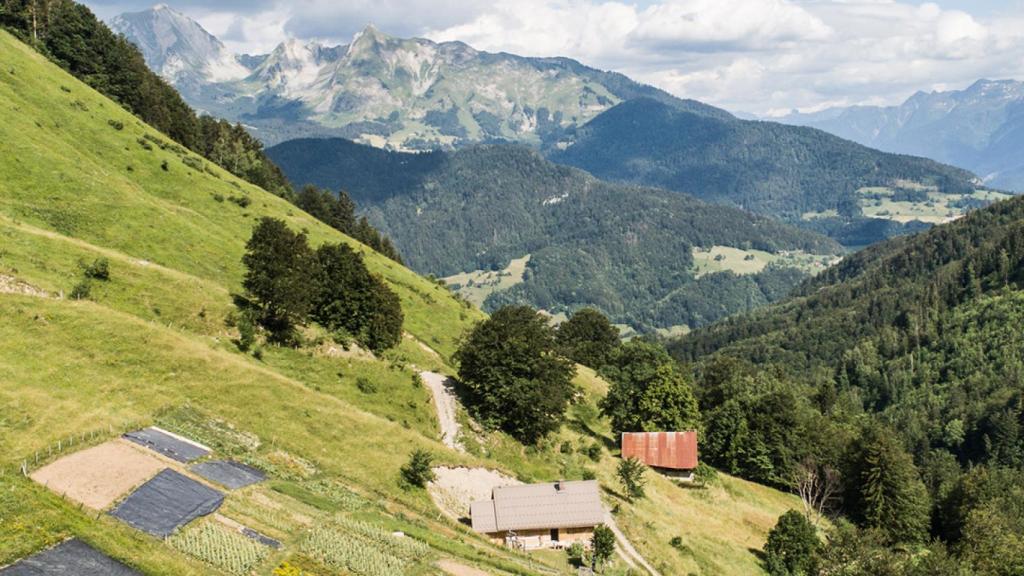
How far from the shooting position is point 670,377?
310ft

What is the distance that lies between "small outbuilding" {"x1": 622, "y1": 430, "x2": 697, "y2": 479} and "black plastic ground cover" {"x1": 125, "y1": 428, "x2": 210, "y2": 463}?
175ft

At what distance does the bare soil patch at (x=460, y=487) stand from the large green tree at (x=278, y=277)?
2210 centimetres

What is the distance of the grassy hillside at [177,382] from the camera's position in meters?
39.1

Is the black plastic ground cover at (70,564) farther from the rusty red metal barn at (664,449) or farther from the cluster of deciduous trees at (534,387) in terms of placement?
the rusty red metal barn at (664,449)

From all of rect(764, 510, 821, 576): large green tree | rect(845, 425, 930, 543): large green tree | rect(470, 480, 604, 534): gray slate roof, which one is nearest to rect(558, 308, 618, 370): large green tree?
rect(845, 425, 930, 543): large green tree

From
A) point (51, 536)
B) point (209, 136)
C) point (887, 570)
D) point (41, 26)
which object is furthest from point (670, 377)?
point (41, 26)

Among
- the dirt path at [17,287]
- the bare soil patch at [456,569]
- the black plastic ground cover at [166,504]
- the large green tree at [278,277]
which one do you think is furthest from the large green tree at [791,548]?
the dirt path at [17,287]

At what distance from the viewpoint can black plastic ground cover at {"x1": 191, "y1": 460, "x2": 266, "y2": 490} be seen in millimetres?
40250

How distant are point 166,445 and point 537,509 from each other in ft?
93.4

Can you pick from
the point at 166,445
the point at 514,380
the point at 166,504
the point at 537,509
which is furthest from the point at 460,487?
the point at 166,504

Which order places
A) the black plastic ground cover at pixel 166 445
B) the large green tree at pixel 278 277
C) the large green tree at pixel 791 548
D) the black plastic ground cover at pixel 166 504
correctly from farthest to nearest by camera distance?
the large green tree at pixel 278 277 < the large green tree at pixel 791 548 < the black plastic ground cover at pixel 166 445 < the black plastic ground cover at pixel 166 504

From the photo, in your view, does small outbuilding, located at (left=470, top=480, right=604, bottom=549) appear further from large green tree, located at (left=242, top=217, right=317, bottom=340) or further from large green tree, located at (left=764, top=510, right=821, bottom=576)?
large green tree, located at (left=242, top=217, right=317, bottom=340)

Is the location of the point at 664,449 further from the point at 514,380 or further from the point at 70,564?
the point at 70,564

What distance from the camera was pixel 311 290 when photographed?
70.8 metres
